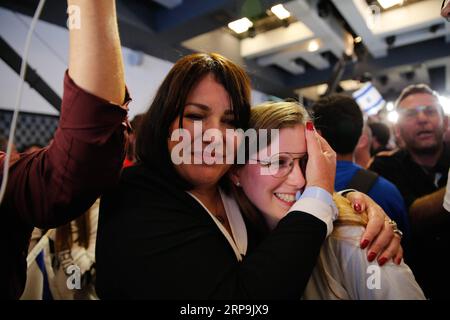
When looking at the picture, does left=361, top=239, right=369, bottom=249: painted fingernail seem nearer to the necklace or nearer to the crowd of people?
the crowd of people

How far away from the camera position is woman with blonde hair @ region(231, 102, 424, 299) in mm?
670

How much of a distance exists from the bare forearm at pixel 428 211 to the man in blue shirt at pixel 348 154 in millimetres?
41

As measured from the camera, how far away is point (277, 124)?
0.82 metres

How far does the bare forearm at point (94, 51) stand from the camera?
0.49 metres

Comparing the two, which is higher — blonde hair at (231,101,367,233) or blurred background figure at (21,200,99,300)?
blonde hair at (231,101,367,233)

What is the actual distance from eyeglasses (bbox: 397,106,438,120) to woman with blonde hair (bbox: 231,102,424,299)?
1.18 m

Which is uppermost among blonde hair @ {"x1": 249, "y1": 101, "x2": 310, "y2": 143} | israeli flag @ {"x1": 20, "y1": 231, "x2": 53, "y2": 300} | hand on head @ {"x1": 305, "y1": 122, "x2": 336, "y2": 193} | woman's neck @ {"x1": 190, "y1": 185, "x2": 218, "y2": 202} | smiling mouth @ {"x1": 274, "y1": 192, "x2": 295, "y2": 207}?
blonde hair @ {"x1": 249, "y1": 101, "x2": 310, "y2": 143}

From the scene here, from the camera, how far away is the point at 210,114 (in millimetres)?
739

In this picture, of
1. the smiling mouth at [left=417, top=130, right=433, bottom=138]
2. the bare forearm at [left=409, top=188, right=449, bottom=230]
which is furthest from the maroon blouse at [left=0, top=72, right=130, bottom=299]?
the smiling mouth at [left=417, top=130, right=433, bottom=138]

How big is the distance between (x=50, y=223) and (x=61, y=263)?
83 cm

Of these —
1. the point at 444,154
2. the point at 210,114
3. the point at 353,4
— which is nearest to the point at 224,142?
the point at 210,114

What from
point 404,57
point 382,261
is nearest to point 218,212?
point 382,261

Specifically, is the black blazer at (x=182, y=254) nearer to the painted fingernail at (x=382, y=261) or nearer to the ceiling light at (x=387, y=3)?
→ the painted fingernail at (x=382, y=261)

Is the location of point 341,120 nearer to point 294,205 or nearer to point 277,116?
point 277,116
